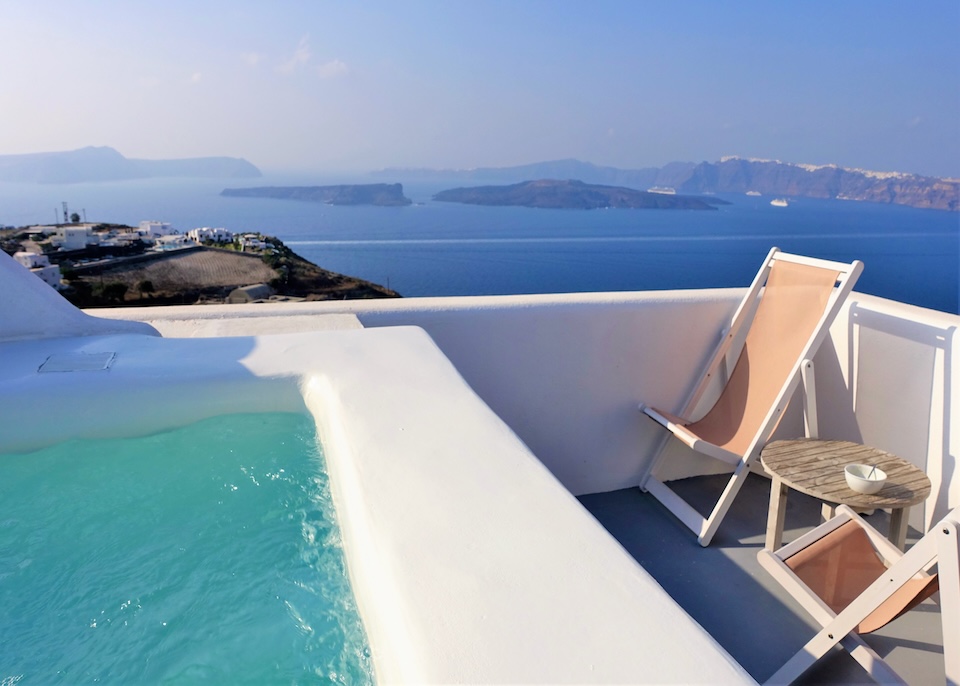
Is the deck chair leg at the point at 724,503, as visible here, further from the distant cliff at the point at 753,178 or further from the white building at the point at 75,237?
the distant cliff at the point at 753,178

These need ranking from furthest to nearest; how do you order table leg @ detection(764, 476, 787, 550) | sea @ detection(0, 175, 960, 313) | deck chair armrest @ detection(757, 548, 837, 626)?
1. sea @ detection(0, 175, 960, 313)
2. table leg @ detection(764, 476, 787, 550)
3. deck chair armrest @ detection(757, 548, 837, 626)

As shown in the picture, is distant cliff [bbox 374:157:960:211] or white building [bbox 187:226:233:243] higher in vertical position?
distant cliff [bbox 374:157:960:211]

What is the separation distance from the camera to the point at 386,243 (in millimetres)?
15914

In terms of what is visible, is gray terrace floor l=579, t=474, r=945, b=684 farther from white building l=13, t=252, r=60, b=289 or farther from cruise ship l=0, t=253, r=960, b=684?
white building l=13, t=252, r=60, b=289

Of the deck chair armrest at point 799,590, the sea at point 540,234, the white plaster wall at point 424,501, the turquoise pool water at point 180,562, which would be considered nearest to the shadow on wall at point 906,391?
the deck chair armrest at point 799,590

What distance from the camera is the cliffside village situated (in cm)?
480

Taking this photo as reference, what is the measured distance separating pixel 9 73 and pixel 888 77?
81.4 ft

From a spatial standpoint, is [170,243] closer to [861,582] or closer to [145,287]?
[145,287]

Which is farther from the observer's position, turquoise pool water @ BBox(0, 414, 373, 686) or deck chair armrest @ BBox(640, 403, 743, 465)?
deck chair armrest @ BBox(640, 403, 743, 465)

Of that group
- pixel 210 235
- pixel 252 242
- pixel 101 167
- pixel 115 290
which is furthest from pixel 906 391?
pixel 101 167

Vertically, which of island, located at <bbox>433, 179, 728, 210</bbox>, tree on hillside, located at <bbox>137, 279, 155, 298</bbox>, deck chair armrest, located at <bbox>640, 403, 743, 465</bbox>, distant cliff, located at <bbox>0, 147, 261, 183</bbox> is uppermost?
distant cliff, located at <bbox>0, 147, 261, 183</bbox>

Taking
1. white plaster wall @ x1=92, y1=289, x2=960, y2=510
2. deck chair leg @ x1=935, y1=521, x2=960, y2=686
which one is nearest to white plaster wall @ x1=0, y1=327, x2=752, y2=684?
white plaster wall @ x1=92, y1=289, x2=960, y2=510

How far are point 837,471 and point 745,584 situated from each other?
530 millimetres

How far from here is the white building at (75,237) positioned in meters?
5.09
